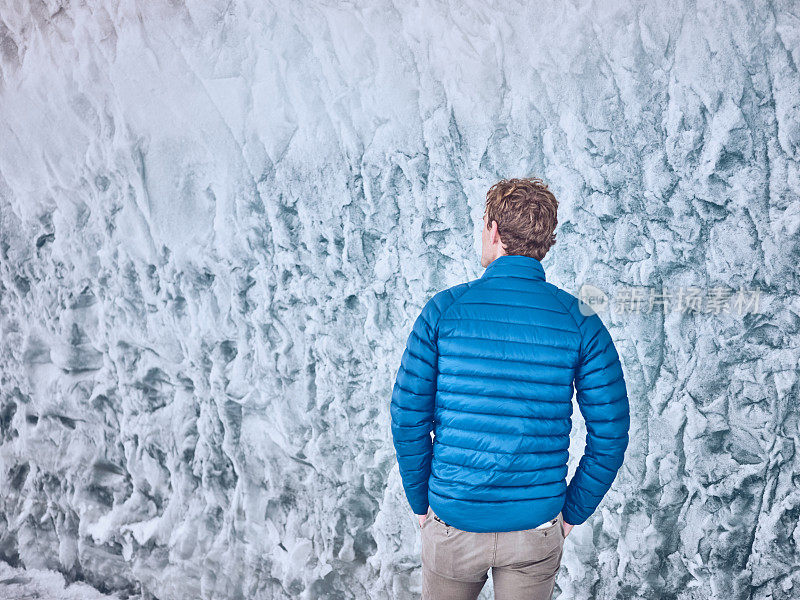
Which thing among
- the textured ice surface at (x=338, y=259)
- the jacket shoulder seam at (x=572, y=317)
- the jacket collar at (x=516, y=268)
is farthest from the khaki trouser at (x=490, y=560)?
the textured ice surface at (x=338, y=259)

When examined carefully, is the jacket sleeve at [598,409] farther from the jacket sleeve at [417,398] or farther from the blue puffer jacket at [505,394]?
the jacket sleeve at [417,398]

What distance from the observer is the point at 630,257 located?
149cm

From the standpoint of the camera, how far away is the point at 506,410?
99 centimetres

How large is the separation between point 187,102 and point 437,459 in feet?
4.03

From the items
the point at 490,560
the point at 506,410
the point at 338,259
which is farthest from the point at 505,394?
the point at 338,259

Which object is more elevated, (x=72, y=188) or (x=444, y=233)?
(x=72, y=188)

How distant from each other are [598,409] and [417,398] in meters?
0.30

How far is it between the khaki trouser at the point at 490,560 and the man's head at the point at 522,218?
0.46m

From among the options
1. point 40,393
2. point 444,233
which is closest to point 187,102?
point 444,233

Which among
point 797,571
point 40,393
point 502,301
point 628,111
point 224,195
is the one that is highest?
point 628,111

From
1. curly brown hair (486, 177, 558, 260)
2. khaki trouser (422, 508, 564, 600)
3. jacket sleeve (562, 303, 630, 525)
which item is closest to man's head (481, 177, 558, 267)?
curly brown hair (486, 177, 558, 260)

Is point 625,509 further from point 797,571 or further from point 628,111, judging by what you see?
point 628,111

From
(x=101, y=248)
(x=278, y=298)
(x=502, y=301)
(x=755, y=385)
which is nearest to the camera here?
(x=502, y=301)

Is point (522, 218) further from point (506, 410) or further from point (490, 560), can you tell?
point (490, 560)
